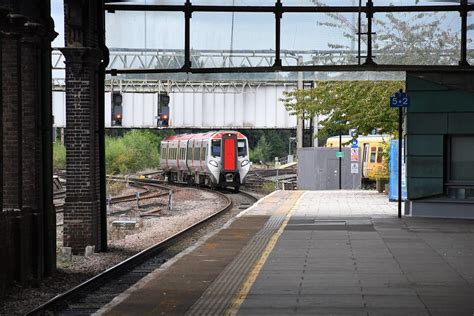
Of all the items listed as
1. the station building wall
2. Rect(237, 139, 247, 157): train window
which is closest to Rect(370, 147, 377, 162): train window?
Rect(237, 139, 247, 157): train window

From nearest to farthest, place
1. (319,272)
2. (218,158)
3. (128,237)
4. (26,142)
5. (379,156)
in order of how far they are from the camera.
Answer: (319,272) < (26,142) < (128,237) < (218,158) < (379,156)

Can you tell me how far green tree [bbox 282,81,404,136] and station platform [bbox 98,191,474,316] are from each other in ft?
34.9

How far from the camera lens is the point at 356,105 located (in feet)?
115

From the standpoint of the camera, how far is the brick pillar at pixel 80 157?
62.1 feet

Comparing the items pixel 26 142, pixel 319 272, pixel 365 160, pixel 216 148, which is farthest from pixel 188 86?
pixel 319 272

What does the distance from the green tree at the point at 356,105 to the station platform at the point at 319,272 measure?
34.9ft

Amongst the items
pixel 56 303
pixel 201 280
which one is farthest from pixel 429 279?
pixel 56 303

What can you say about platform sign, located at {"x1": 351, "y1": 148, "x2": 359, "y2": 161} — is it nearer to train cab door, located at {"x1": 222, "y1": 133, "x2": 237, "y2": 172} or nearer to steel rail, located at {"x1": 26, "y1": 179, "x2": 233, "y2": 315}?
train cab door, located at {"x1": 222, "y1": 133, "x2": 237, "y2": 172}

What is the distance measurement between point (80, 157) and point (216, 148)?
30789 millimetres

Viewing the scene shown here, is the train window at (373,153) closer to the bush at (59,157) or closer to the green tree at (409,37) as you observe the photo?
the green tree at (409,37)

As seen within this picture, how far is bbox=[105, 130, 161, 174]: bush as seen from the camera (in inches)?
3056

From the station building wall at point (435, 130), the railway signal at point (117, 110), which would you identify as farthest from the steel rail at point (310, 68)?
the railway signal at point (117, 110)

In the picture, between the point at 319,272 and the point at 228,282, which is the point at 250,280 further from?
the point at 319,272

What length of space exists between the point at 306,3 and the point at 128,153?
59.3 m
